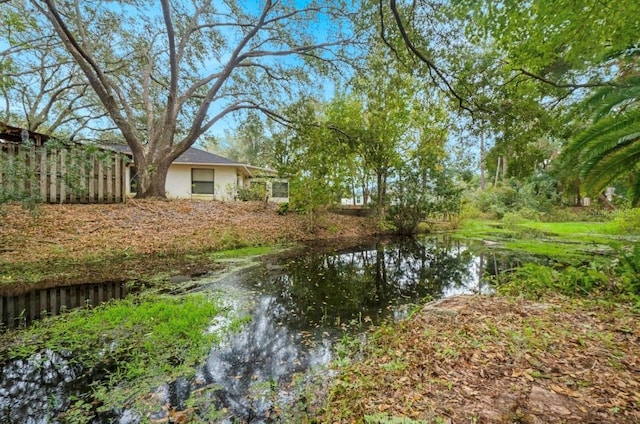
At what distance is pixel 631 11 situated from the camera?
3.44m

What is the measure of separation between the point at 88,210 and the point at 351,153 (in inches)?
373

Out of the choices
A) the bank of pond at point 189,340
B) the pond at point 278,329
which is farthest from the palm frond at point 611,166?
the pond at point 278,329

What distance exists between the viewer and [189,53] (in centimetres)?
1198

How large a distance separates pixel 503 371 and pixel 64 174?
11.0m

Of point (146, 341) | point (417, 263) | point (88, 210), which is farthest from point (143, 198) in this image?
point (417, 263)

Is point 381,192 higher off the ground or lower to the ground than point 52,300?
higher

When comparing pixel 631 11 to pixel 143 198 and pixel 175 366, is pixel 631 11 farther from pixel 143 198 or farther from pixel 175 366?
pixel 143 198

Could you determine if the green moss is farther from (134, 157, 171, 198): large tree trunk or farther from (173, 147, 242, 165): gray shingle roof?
(173, 147, 242, 165): gray shingle roof

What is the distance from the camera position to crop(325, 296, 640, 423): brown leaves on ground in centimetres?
176

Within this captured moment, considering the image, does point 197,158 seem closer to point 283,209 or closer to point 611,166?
point 283,209

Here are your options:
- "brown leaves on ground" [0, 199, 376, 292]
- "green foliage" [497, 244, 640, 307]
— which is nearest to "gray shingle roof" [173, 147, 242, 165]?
"brown leaves on ground" [0, 199, 376, 292]

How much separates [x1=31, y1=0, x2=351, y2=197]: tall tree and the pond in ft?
24.1

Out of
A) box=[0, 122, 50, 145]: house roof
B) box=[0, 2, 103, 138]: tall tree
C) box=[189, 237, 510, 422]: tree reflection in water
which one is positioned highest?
box=[0, 2, 103, 138]: tall tree

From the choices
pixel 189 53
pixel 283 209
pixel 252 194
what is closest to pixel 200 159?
pixel 252 194
